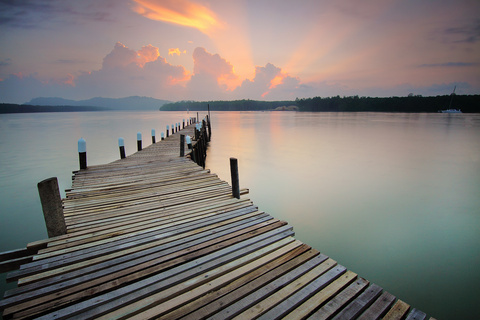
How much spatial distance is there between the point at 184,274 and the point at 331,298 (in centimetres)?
170

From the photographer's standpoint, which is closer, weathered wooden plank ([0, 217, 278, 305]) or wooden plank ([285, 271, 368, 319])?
wooden plank ([285, 271, 368, 319])

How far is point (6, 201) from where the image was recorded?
9.80 m

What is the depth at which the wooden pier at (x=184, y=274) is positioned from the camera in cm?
239

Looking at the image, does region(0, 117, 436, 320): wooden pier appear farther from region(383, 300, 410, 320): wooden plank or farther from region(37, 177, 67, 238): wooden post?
region(37, 177, 67, 238): wooden post

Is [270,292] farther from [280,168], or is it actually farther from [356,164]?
[356,164]

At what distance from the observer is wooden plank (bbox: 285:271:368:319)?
237 cm

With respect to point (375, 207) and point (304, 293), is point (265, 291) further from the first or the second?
point (375, 207)

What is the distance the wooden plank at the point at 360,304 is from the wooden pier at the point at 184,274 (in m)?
0.01

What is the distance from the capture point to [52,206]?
3580mm

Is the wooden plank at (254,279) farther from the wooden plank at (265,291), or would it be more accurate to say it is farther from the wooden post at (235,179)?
the wooden post at (235,179)

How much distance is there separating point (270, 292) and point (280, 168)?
13128 mm

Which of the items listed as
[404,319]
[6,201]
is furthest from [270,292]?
[6,201]

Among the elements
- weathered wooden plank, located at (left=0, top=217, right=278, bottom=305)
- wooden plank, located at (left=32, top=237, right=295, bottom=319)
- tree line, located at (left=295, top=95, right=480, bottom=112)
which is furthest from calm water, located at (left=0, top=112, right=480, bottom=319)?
→ tree line, located at (left=295, top=95, right=480, bottom=112)

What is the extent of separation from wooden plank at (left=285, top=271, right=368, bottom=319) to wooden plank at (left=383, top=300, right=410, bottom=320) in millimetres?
322
